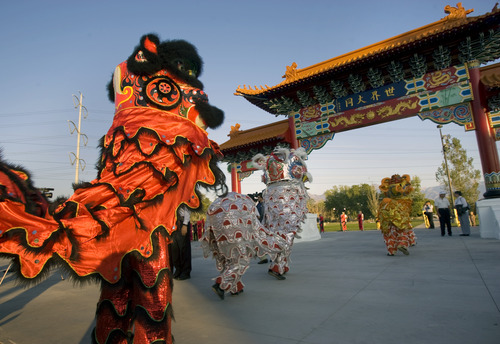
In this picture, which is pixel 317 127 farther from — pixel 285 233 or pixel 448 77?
pixel 285 233

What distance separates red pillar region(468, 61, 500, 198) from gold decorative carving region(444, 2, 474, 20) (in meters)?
1.29

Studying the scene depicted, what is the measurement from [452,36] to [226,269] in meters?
8.14

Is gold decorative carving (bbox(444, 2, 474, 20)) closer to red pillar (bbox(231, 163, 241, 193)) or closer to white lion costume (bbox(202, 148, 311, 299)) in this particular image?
white lion costume (bbox(202, 148, 311, 299))

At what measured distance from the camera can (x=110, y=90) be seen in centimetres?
180

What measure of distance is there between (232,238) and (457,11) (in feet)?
29.4

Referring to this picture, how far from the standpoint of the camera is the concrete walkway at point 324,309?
5.80 feet

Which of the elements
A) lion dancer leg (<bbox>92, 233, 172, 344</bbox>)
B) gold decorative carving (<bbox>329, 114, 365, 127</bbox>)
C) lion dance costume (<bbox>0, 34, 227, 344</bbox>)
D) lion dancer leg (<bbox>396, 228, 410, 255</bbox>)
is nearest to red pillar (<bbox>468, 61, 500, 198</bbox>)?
gold decorative carving (<bbox>329, 114, 365, 127</bbox>)

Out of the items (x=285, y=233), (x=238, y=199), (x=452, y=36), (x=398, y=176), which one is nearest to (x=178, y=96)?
(x=238, y=199)

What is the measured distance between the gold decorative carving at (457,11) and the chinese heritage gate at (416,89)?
18mm

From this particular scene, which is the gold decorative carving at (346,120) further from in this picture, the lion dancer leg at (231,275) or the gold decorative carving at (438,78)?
the lion dancer leg at (231,275)

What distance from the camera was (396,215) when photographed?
182 inches

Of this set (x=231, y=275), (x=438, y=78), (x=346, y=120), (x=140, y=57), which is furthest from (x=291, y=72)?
(x=140, y=57)

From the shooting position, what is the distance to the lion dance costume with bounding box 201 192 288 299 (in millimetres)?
2754

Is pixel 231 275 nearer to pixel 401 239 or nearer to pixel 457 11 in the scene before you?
pixel 401 239
